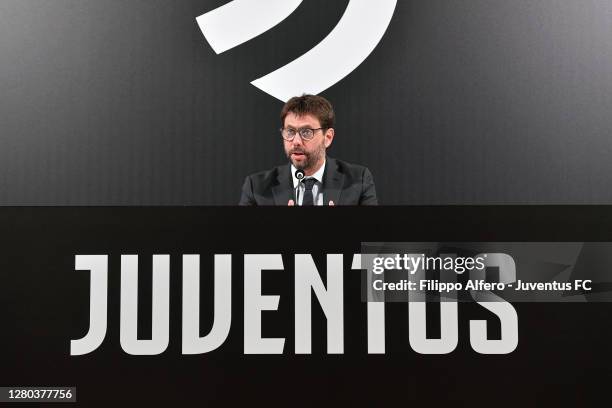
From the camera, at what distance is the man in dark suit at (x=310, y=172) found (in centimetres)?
224

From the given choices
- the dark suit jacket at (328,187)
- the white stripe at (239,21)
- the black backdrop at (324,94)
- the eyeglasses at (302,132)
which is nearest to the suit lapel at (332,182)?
the dark suit jacket at (328,187)

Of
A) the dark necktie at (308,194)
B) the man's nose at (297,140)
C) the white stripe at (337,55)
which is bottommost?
the dark necktie at (308,194)

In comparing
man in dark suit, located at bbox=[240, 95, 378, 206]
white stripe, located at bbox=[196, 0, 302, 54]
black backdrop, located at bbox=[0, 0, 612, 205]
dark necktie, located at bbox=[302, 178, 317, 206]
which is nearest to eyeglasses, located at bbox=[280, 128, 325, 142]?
man in dark suit, located at bbox=[240, 95, 378, 206]

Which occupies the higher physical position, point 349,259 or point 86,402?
point 349,259

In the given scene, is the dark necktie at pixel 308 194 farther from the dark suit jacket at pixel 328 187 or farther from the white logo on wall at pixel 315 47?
the white logo on wall at pixel 315 47

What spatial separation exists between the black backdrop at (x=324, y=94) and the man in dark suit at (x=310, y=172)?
35.5 inches

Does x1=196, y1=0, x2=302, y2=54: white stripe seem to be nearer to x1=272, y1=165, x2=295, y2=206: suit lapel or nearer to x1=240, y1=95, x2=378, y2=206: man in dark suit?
x1=240, y1=95, x2=378, y2=206: man in dark suit

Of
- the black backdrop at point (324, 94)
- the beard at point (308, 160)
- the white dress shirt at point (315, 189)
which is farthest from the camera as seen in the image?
the black backdrop at point (324, 94)

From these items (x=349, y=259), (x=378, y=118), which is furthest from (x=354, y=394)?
(x=378, y=118)

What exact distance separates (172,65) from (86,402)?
2382 millimetres

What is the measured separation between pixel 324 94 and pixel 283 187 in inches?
45.4

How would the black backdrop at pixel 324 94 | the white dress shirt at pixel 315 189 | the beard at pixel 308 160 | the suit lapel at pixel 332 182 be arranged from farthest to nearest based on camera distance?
1. the black backdrop at pixel 324 94
2. the beard at pixel 308 160
3. the suit lapel at pixel 332 182
4. the white dress shirt at pixel 315 189

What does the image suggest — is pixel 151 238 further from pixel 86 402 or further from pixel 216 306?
pixel 86 402

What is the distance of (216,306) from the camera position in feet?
4.19
